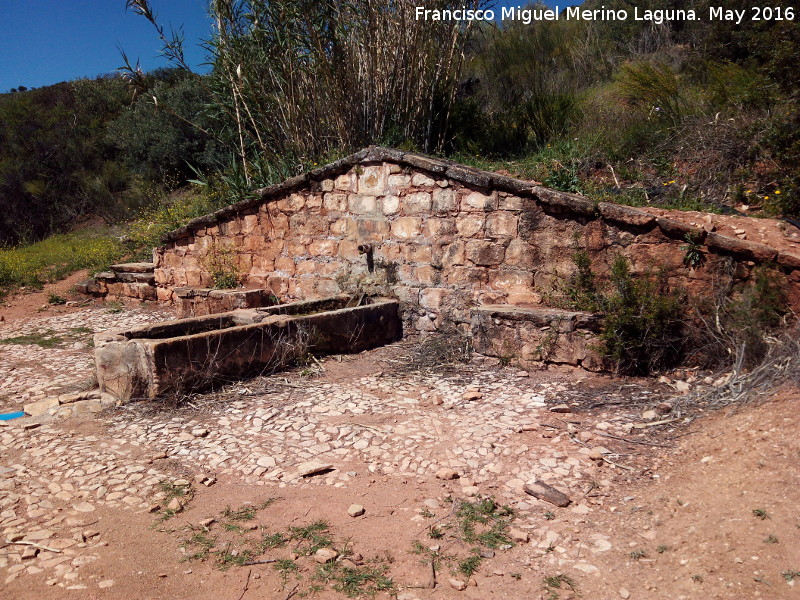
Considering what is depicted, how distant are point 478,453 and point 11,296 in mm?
8755

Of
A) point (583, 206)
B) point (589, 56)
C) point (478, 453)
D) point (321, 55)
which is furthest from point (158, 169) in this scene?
point (478, 453)

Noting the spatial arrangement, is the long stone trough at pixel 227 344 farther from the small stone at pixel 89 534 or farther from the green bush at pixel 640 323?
the green bush at pixel 640 323

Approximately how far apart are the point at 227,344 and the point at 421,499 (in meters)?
2.33

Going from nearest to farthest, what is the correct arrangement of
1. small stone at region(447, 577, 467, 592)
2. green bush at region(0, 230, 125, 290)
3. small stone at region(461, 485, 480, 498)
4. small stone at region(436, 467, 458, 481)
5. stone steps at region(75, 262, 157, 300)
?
small stone at region(447, 577, 467, 592)
small stone at region(461, 485, 480, 498)
small stone at region(436, 467, 458, 481)
stone steps at region(75, 262, 157, 300)
green bush at region(0, 230, 125, 290)

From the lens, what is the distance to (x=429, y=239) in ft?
21.1

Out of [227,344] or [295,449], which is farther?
[227,344]

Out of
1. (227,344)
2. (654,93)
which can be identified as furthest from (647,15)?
Answer: (227,344)

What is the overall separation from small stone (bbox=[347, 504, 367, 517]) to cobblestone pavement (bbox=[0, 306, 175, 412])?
295 centimetres

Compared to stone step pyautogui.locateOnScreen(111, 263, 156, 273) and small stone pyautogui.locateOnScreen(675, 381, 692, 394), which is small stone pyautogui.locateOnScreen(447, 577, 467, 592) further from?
stone step pyautogui.locateOnScreen(111, 263, 156, 273)

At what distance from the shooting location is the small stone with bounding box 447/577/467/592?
258cm

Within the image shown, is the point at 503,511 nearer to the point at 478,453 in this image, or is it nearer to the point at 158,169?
the point at 478,453

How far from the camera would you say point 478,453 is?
375 cm

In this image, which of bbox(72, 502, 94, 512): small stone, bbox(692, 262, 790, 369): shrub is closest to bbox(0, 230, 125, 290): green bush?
bbox(72, 502, 94, 512): small stone

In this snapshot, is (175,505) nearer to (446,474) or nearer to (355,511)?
(355,511)
